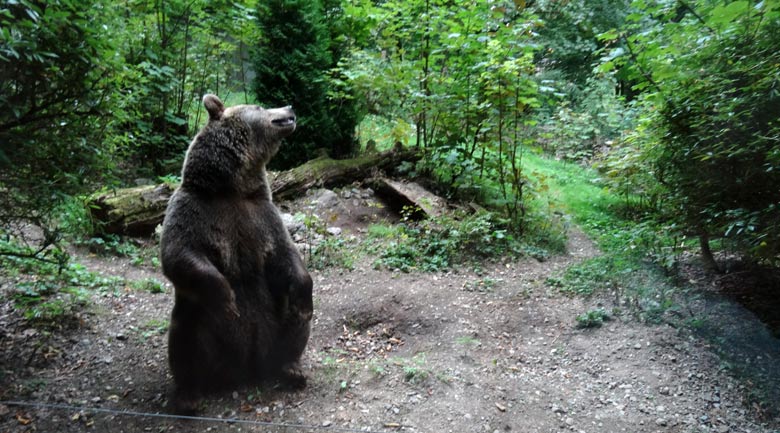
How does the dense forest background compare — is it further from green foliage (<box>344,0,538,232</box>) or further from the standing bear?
the standing bear

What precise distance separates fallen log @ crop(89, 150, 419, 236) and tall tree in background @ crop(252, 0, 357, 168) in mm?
623

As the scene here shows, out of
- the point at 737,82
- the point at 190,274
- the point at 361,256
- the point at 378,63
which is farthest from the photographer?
the point at 378,63

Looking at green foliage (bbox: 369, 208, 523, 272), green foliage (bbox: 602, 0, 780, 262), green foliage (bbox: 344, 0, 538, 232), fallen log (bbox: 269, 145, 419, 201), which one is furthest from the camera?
fallen log (bbox: 269, 145, 419, 201)

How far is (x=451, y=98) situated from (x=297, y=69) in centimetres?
282

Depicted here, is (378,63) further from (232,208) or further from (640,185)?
(232,208)

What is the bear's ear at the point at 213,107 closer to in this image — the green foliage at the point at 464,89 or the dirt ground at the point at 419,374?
the dirt ground at the point at 419,374

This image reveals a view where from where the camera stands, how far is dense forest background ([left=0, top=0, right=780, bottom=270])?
305 cm

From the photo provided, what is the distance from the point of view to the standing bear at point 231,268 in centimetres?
307

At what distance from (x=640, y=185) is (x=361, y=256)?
10.9 ft

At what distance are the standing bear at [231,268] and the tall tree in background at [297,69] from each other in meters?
5.01

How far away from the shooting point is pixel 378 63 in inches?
324

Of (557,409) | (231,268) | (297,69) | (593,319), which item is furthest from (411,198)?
(557,409)

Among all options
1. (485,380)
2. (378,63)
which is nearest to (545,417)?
(485,380)

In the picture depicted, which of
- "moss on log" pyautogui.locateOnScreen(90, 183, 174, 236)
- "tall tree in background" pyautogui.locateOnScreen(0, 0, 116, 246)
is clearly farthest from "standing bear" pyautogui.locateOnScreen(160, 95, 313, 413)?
"moss on log" pyautogui.locateOnScreen(90, 183, 174, 236)
